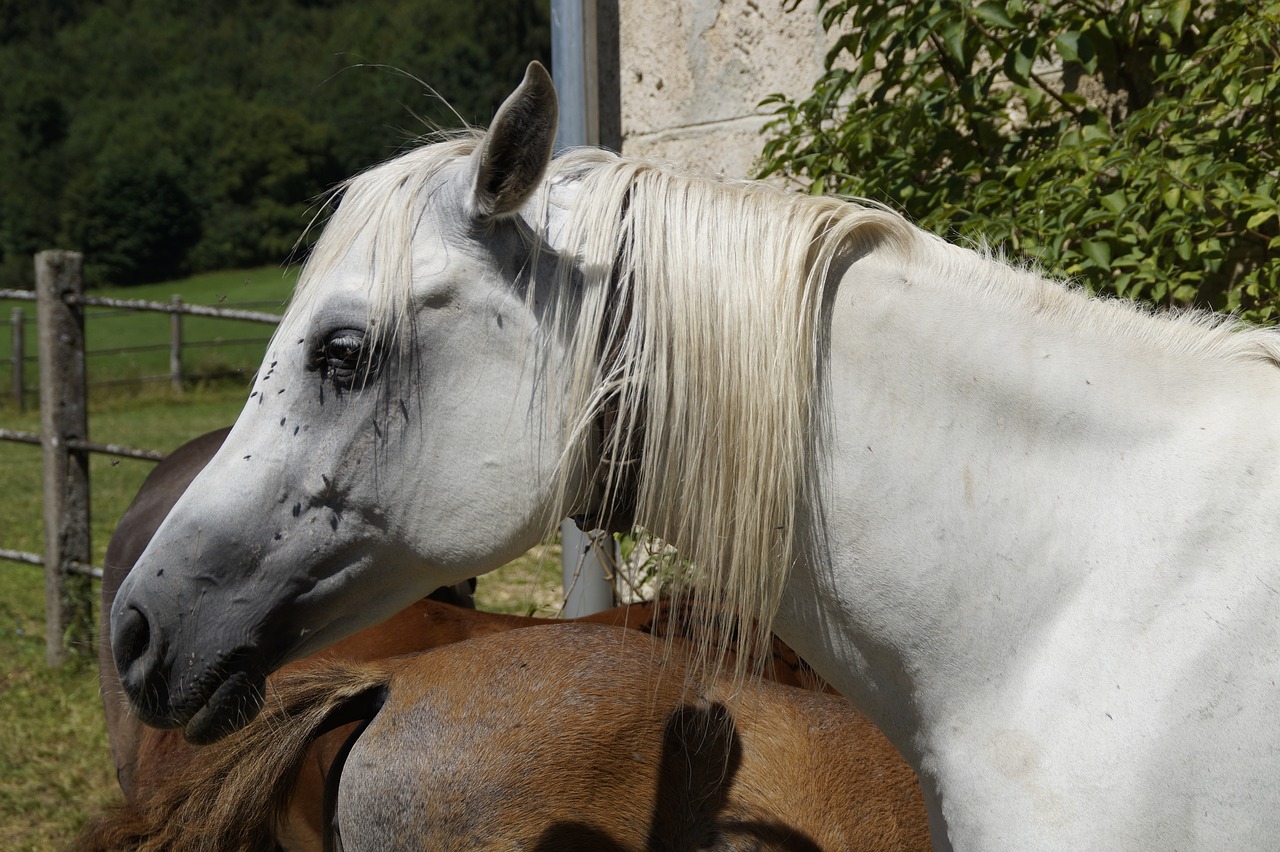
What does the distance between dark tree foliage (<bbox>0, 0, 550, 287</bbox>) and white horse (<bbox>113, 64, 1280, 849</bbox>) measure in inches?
1442

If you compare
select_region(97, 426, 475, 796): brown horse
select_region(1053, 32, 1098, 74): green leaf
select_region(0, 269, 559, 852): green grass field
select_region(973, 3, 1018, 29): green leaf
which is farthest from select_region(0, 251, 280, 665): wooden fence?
select_region(1053, 32, 1098, 74): green leaf

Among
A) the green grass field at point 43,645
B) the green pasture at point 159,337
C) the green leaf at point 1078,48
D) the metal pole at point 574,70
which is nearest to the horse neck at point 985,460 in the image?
the green grass field at point 43,645

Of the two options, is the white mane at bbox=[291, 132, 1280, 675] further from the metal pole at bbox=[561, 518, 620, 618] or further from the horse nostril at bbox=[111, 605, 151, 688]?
the metal pole at bbox=[561, 518, 620, 618]

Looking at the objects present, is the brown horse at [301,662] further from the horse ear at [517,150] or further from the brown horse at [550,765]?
the horse ear at [517,150]

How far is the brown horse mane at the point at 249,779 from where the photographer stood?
164 cm

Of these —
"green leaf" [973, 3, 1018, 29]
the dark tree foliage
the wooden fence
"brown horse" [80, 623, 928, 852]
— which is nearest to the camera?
"brown horse" [80, 623, 928, 852]

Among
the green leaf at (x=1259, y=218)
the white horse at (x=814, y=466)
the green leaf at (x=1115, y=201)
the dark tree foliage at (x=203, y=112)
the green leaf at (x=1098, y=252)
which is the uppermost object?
the dark tree foliage at (x=203, y=112)

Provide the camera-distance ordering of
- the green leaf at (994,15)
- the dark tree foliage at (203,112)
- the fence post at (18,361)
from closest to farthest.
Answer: the green leaf at (994,15), the fence post at (18,361), the dark tree foliage at (203,112)

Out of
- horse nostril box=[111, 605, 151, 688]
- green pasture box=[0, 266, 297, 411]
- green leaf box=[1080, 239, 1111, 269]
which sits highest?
green leaf box=[1080, 239, 1111, 269]

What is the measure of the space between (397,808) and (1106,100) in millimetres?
2514

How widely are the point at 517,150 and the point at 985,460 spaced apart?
619 mm

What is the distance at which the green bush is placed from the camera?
222cm

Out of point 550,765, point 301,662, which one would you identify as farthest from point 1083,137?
point 301,662

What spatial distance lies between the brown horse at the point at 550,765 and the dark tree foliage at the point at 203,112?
3624cm
